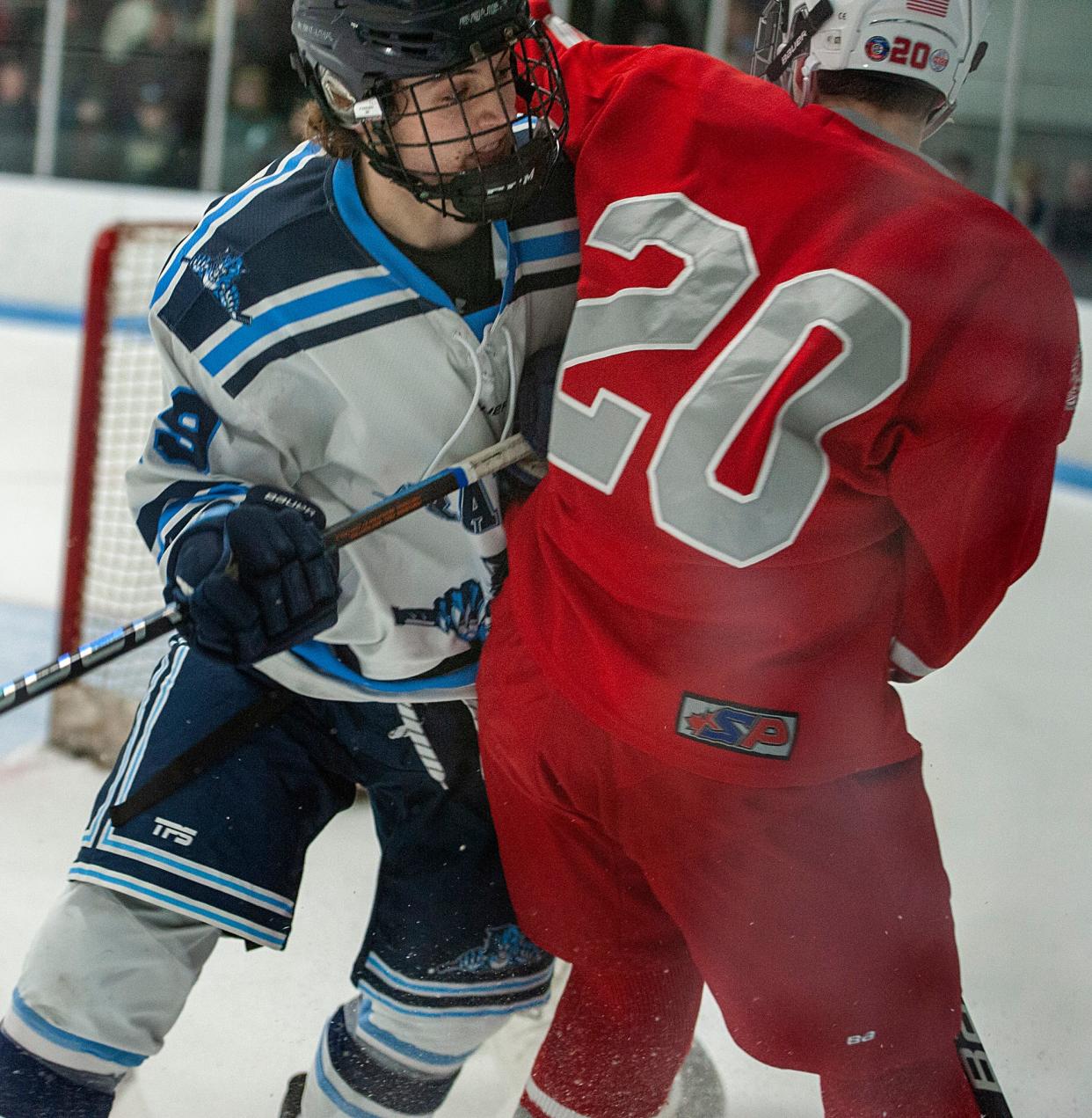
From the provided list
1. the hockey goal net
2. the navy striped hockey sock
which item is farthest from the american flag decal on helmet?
the hockey goal net

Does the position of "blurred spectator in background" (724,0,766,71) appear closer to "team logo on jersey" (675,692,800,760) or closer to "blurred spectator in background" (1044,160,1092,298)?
"team logo on jersey" (675,692,800,760)

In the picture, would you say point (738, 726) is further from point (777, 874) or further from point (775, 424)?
point (775, 424)

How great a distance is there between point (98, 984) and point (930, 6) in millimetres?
1035

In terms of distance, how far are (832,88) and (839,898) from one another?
0.63 metres

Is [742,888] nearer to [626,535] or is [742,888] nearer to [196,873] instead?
[626,535]

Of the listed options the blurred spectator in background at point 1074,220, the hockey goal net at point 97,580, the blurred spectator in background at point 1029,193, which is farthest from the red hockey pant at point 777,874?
the blurred spectator in background at point 1074,220

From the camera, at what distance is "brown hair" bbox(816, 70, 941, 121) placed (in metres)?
1.04

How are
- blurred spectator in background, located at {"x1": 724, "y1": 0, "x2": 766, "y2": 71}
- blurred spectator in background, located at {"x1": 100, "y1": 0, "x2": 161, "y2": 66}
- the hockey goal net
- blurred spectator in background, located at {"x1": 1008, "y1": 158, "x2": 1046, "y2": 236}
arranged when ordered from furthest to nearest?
blurred spectator in background, located at {"x1": 100, "y1": 0, "x2": 161, "y2": 66} < blurred spectator in background, located at {"x1": 1008, "y1": 158, "x2": 1046, "y2": 236} < the hockey goal net < blurred spectator in background, located at {"x1": 724, "y1": 0, "x2": 766, "y2": 71}

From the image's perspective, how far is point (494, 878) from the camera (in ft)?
4.41

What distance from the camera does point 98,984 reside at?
117cm

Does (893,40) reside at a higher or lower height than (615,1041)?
higher

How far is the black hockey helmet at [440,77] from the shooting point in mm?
1094

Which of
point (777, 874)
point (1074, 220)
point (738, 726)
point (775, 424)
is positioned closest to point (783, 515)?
point (775, 424)

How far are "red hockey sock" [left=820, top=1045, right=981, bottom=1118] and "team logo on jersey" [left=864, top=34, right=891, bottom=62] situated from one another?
792mm
